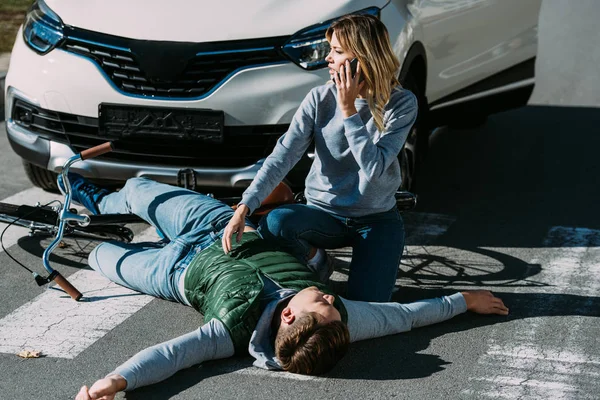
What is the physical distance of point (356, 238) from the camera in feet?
17.6

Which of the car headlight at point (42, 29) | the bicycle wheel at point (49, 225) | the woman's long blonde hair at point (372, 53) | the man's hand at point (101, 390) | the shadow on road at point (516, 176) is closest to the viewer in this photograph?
the man's hand at point (101, 390)

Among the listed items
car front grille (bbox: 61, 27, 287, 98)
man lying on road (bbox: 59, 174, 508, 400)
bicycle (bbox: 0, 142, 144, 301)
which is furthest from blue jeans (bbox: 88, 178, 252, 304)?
car front grille (bbox: 61, 27, 287, 98)

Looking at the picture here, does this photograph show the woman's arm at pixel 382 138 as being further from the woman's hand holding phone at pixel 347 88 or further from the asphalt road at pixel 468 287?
the asphalt road at pixel 468 287

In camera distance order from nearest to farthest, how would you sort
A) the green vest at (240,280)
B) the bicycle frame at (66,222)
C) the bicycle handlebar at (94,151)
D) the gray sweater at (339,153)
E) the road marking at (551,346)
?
the road marking at (551,346), the green vest at (240,280), the gray sweater at (339,153), the bicycle frame at (66,222), the bicycle handlebar at (94,151)

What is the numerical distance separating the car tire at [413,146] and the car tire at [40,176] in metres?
2.22

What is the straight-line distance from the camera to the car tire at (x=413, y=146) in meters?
6.54

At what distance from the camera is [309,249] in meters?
Result: 5.40

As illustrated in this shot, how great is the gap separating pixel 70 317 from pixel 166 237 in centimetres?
71

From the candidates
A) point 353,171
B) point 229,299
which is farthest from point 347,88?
point 229,299

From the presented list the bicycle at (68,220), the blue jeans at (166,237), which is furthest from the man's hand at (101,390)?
the bicycle at (68,220)

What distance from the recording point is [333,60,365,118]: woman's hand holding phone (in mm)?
4996

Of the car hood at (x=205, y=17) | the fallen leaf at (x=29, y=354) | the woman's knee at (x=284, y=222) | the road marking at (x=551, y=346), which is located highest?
the car hood at (x=205, y=17)

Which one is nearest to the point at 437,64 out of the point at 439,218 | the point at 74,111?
the point at 439,218

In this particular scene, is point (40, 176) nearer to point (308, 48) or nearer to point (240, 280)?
point (308, 48)
